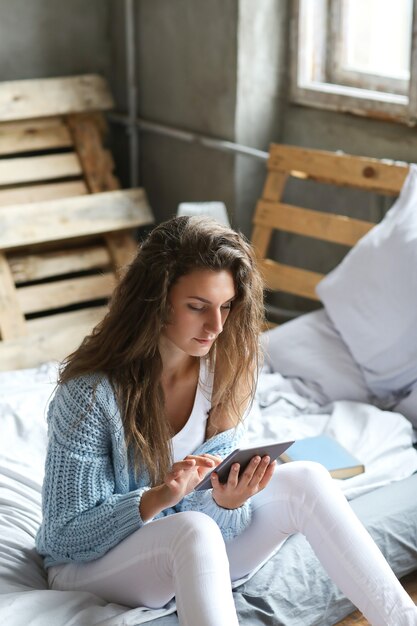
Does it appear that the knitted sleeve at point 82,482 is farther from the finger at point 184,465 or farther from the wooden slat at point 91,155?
the wooden slat at point 91,155

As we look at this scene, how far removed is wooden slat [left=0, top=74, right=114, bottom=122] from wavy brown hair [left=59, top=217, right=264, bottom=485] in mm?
1845

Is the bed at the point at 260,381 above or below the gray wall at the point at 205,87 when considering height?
below

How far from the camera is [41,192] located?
3377 mm

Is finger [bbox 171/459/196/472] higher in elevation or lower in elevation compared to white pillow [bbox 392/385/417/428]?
higher

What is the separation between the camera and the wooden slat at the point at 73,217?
320 centimetres

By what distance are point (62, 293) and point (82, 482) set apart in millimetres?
1824

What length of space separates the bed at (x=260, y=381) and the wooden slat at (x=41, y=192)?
14 millimetres

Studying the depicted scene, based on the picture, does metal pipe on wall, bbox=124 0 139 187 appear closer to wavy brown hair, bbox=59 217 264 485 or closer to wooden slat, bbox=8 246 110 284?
wooden slat, bbox=8 246 110 284

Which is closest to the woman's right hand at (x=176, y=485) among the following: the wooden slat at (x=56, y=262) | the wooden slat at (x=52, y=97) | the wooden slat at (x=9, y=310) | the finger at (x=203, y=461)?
the finger at (x=203, y=461)

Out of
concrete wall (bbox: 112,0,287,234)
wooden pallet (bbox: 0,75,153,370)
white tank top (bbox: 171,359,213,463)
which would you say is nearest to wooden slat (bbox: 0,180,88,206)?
wooden pallet (bbox: 0,75,153,370)

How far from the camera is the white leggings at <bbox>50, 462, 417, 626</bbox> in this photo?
1.46m

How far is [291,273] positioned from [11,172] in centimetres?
107

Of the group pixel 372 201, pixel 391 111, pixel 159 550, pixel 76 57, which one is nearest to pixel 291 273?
pixel 372 201

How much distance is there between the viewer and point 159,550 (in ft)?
5.03
